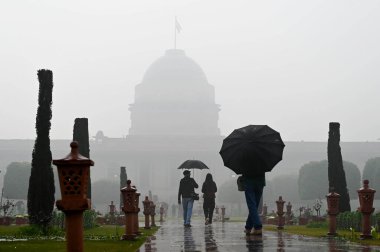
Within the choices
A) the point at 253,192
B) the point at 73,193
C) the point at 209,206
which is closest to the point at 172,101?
the point at 209,206

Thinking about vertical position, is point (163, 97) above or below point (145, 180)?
above

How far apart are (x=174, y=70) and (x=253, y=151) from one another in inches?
5226

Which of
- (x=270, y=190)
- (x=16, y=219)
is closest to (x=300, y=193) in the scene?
(x=270, y=190)

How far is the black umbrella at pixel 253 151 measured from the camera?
555 inches

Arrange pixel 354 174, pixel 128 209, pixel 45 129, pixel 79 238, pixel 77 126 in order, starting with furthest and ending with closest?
pixel 354 174, pixel 77 126, pixel 45 129, pixel 128 209, pixel 79 238

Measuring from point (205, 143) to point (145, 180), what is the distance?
479 inches

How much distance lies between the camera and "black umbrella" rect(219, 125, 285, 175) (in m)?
14.1

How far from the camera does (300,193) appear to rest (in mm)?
71875

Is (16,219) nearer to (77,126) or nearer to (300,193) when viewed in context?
(77,126)

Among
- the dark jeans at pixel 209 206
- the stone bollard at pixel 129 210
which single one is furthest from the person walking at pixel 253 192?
the dark jeans at pixel 209 206

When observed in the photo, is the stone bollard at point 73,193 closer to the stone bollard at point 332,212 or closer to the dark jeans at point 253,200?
the dark jeans at point 253,200

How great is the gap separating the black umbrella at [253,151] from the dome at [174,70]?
13141 centimetres

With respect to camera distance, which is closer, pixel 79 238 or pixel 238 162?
pixel 79 238

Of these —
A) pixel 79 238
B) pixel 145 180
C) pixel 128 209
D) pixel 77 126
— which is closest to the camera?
pixel 79 238
